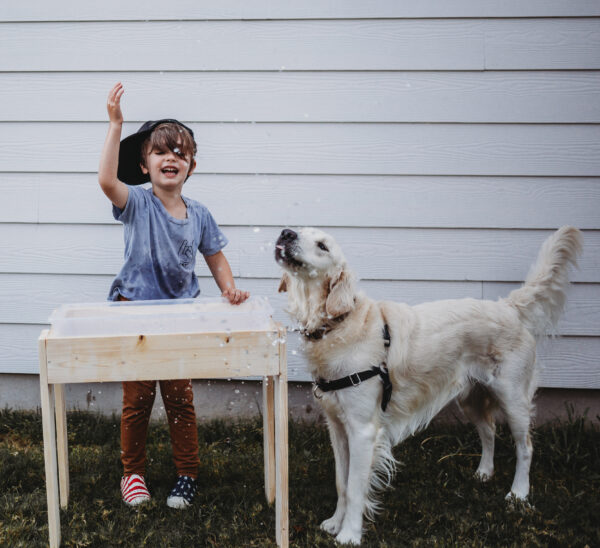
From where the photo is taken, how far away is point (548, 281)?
3.08 meters

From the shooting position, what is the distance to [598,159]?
3.57m

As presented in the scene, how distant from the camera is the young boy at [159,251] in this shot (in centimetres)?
280

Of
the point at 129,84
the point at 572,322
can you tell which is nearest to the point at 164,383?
the point at 129,84

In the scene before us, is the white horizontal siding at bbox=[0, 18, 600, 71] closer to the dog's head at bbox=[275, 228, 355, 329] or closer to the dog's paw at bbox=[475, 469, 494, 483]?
the dog's head at bbox=[275, 228, 355, 329]

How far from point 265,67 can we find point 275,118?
343 mm

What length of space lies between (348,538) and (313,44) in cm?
300

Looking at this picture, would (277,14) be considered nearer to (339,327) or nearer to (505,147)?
(505,147)

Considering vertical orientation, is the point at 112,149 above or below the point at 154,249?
above

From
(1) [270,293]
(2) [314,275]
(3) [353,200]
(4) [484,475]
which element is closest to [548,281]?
(4) [484,475]

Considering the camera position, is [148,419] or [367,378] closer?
[367,378]

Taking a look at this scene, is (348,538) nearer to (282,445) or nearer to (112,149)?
(282,445)

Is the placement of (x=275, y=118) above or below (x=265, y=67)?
below

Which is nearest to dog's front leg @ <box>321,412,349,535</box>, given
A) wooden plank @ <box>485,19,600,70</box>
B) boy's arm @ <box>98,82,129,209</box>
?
boy's arm @ <box>98,82,129,209</box>

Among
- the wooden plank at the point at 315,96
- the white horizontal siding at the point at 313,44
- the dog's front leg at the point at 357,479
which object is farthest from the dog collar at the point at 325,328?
the white horizontal siding at the point at 313,44
